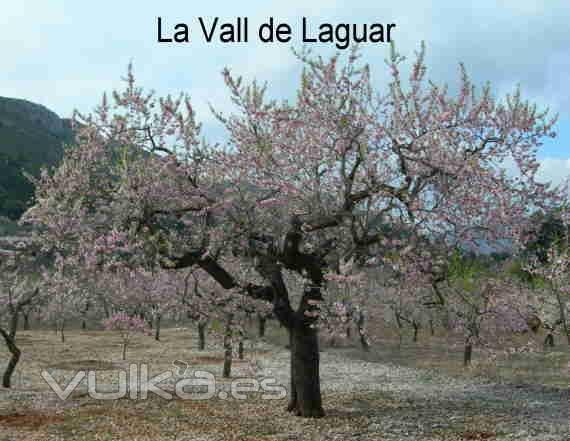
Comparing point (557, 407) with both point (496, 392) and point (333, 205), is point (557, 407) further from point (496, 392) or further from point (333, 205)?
point (333, 205)

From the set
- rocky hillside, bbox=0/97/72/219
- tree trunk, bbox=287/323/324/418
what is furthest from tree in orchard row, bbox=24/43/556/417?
rocky hillside, bbox=0/97/72/219

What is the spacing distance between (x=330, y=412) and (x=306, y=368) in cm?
185

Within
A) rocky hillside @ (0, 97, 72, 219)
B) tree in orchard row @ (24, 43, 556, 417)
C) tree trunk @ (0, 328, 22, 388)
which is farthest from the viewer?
rocky hillside @ (0, 97, 72, 219)

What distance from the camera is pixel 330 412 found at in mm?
16172

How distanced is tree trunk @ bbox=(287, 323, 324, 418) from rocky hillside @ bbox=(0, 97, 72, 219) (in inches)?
2731

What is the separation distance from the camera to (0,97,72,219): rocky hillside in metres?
108

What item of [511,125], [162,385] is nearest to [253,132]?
[511,125]

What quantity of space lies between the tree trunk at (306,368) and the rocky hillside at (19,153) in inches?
2731

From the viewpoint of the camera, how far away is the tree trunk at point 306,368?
49.8 ft

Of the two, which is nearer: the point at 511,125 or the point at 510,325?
the point at 511,125

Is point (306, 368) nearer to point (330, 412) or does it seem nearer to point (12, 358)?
point (330, 412)

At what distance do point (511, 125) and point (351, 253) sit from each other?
4243 mm

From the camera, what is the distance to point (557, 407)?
17.6m

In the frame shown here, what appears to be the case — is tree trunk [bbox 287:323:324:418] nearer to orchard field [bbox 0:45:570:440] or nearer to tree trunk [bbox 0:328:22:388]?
orchard field [bbox 0:45:570:440]
